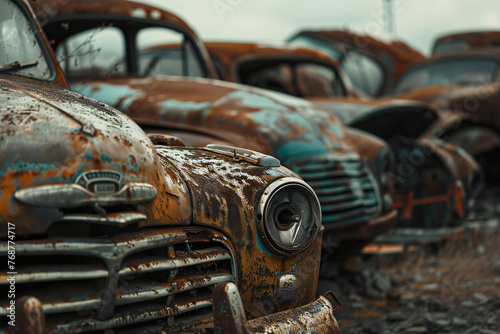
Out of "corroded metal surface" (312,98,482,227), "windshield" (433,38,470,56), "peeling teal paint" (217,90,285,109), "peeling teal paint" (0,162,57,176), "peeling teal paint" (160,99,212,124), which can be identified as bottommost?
"corroded metal surface" (312,98,482,227)

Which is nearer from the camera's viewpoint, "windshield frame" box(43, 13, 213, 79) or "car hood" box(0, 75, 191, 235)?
"car hood" box(0, 75, 191, 235)

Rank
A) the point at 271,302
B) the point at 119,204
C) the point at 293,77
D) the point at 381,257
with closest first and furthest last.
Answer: the point at 119,204
the point at 271,302
the point at 381,257
the point at 293,77

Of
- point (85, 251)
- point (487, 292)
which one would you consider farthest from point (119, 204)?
point (487, 292)

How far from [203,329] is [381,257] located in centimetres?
343

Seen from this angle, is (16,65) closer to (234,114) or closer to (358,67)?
(234,114)

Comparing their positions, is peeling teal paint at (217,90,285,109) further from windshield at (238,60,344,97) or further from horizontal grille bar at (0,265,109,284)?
horizontal grille bar at (0,265,109,284)

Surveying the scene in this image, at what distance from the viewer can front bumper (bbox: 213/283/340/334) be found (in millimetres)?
1807

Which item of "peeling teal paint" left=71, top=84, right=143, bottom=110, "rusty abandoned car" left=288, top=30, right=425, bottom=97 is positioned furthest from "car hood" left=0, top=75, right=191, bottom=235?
"rusty abandoned car" left=288, top=30, right=425, bottom=97

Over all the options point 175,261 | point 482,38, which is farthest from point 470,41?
point 175,261

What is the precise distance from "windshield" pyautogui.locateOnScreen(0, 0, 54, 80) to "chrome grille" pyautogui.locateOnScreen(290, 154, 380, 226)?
5.30 feet

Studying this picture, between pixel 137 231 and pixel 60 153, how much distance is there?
12.9 inches

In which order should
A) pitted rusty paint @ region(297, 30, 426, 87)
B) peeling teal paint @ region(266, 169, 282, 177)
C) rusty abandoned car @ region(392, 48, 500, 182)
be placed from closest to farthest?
peeling teal paint @ region(266, 169, 282, 177) < rusty abandoned car @ region(392, 48, 500, 182) < pitted rusty paint @ region(297, 30, 426, 87)

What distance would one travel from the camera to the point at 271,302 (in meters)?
2.15

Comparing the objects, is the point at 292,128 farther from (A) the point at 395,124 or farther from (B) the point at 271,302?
(A) the point at 395,124
